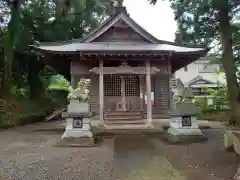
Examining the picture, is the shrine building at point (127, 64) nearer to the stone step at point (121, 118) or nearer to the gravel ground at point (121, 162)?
the stone step at point (121, 118)

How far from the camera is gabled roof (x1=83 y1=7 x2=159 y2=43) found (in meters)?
14.6

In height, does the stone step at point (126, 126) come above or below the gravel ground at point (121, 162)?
above

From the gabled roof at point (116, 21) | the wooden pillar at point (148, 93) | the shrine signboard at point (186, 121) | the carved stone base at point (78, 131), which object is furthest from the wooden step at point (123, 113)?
the carved stone base at point (78, 131)

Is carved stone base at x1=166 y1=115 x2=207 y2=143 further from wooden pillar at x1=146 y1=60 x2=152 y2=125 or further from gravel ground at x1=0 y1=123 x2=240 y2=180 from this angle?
wooden pillar at x1=146 y1=60 x2=152 y2=125

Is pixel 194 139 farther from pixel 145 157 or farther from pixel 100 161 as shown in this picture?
pixel 100 161

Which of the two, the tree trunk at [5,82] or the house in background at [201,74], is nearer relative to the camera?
the tree trunk at [5,82]

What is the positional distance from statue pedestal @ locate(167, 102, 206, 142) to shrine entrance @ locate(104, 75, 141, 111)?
565cm

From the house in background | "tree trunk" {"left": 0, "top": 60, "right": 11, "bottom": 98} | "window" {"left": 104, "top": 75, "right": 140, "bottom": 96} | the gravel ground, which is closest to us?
the gravel ground

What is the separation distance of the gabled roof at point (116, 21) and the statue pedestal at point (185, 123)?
7.04m

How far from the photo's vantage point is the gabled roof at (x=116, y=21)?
14.6 m

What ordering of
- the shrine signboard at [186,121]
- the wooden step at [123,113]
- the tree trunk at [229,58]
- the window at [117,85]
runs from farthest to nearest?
1. the window at [117,85]
2. the wooden step at [123,113]
3. the shrine signboard at [186,121]
4. the tree trunk at [229,58]

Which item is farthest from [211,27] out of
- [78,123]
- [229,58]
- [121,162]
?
[121,162]

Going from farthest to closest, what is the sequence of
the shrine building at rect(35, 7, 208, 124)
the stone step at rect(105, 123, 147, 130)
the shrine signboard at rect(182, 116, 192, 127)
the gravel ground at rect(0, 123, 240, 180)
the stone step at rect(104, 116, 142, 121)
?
the shrine building at rect(35, 7, 208, 124), the stone step at rect(104, 116, 142, 121), the stone step at rect(105, 123, 147, 130), the shrine signboard at rect(182, 116, 192, 127), the gravel ground at rect(0, 123, 240, 180)

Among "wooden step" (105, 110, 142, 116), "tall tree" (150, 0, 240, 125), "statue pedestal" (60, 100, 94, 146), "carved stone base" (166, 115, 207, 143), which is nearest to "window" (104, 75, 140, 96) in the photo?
"wooden step" (105, 110, 142, 116)
